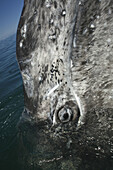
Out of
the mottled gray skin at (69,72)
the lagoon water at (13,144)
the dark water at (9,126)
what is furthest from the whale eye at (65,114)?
the dark water at (9,126)

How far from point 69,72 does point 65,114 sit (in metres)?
0.55

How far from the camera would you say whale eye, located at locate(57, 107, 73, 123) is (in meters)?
1.96

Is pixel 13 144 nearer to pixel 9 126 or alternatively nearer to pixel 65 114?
pixel 9 126

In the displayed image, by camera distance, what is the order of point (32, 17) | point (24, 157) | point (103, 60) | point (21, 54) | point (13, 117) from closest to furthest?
point (103, 60), point (32, 17), point (21, 54), point (24, 157), point (13, 117)

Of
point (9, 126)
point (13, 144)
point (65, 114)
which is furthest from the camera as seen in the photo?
point (9, 126)

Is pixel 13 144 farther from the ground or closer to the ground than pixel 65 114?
closer to the ground

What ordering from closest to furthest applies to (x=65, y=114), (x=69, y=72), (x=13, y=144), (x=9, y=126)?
(x=69, y=72)
(x=65, y=114)
(x=13, y=144)
(x=9, y=126)

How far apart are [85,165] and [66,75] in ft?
4.33

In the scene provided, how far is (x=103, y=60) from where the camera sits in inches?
67.6

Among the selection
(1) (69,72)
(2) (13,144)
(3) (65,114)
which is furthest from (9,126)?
(1) (69,72)

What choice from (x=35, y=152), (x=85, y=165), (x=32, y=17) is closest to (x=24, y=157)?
(x=35, y=152)

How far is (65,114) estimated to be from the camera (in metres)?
1.99

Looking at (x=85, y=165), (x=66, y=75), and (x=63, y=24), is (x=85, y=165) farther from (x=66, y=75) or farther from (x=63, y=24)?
(x=63, y=24)

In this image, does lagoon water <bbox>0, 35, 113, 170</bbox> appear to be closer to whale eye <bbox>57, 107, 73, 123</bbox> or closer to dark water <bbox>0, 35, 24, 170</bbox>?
dark water <bbox>0, 35, 24, 170</bbox>
